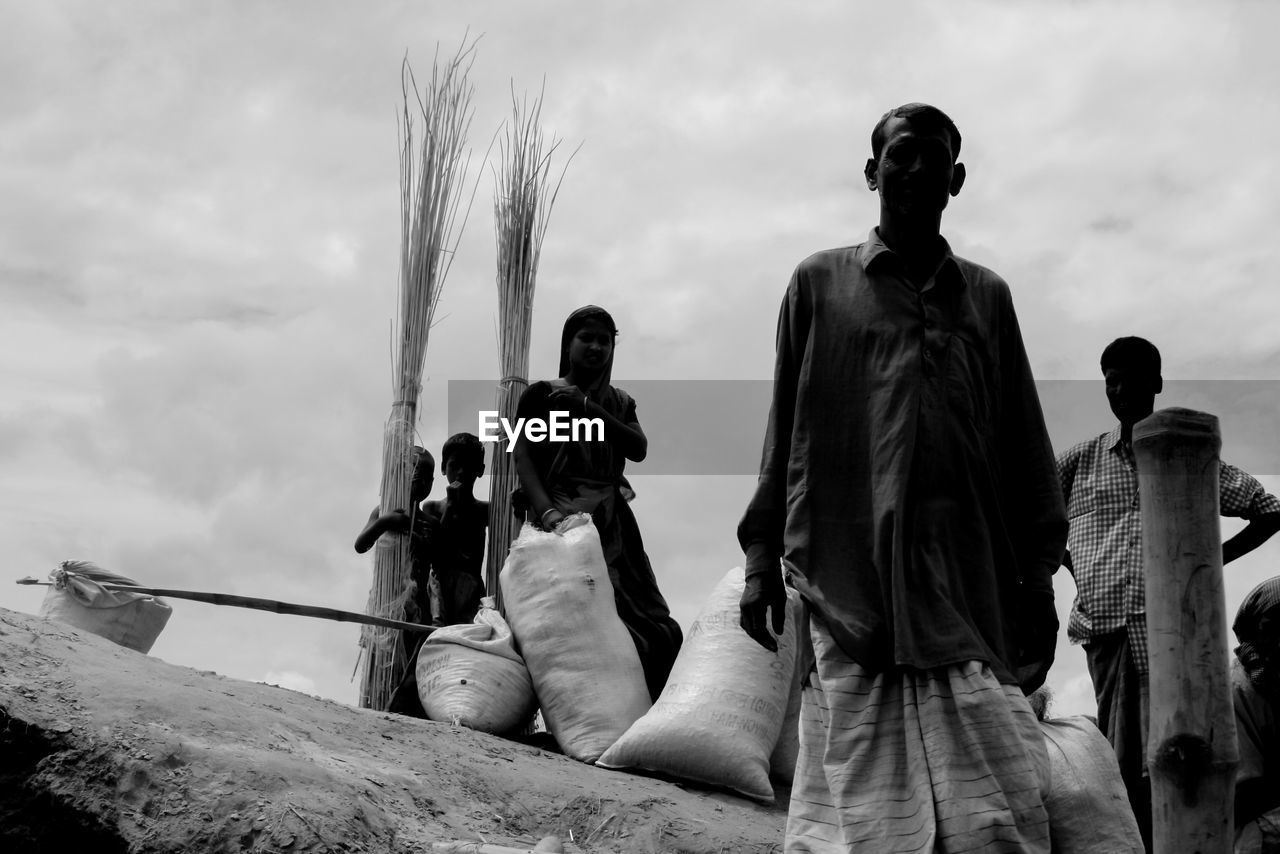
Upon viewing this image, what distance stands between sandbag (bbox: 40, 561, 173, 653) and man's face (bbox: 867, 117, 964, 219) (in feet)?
11.4

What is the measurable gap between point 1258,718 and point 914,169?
214 centimetres

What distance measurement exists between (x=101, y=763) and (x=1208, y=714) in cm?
256

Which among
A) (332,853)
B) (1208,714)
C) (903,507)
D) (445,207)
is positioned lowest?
(332,853)

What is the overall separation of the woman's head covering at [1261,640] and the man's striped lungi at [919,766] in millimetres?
1810

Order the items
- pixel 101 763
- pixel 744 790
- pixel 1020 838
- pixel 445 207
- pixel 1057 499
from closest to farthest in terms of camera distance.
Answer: pixel 1020 838, pixel 1057 499, pixel 101 763, pixel 744 790, pixel 445 207

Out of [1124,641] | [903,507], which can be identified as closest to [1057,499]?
[903,507]

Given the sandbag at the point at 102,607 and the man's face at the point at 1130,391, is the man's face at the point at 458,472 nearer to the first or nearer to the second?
the sandbag at the point at 102,607

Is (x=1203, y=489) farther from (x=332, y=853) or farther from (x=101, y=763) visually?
(x=101, y=763)

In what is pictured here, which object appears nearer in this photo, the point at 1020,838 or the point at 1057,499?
the point at 1020,838

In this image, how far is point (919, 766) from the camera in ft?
8.35

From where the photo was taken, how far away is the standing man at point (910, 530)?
2.55m

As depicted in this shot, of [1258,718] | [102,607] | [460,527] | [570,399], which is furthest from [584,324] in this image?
[1258,718]

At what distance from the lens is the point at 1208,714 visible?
255cm

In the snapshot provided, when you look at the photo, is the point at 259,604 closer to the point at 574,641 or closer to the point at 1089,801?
the point at 574,641
